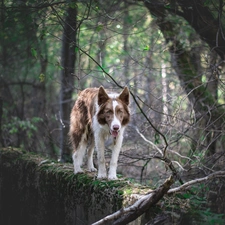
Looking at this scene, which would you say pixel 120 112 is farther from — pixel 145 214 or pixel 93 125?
pixel 145 214

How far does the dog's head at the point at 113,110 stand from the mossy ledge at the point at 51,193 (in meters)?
0.96

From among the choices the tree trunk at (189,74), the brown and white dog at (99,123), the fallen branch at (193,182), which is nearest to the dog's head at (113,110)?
the brown and white dog at (99,123)

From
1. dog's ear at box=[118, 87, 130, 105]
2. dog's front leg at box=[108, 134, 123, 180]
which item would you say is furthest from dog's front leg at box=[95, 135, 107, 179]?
dog's ear at box=[118, 87, 130, 105]

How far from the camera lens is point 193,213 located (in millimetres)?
5621

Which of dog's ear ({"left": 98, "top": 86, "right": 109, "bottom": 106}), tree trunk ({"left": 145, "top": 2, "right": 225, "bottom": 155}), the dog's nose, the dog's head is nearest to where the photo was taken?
the dog's nose

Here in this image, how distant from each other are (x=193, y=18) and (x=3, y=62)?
25.1 feet

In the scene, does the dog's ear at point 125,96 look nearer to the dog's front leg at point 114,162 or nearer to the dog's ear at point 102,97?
the dog's ear at point 102,97

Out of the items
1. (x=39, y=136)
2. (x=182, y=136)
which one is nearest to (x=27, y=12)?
(x=182, y=136)

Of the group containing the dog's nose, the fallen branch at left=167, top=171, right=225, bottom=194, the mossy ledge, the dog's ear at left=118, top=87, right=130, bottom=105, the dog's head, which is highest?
the dog's ear at left=118, top=87, right=130, bottom=105

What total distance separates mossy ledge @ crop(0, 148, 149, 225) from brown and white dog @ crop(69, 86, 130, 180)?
0.41 m

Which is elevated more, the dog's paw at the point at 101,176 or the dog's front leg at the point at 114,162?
the dog's front leg at the point at 114,162

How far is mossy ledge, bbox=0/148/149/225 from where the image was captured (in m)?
7.10

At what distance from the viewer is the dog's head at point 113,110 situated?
25.1 feet

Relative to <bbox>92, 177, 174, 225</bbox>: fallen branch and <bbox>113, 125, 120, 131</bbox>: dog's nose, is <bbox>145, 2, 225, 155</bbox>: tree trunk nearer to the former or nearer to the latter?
<bbox>113, 125, 120, 131</bbox>: dog's nose
